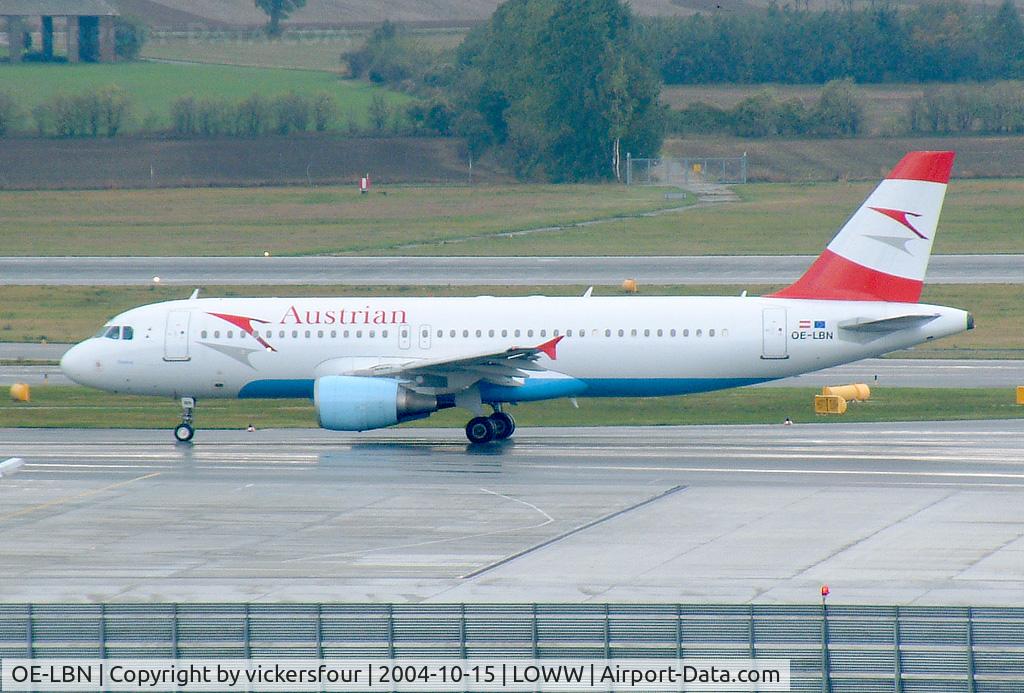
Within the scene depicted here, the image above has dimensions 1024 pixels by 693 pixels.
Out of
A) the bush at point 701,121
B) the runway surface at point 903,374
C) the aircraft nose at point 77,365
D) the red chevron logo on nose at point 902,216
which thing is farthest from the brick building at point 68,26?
the red chevron logo on nose at point 902,216

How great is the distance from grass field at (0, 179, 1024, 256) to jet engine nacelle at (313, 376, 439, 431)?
39.8 metres

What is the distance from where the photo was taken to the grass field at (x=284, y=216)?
264 feet

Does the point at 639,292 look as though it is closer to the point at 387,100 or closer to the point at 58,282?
the point at 58,282

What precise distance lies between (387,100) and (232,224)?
43.2 m

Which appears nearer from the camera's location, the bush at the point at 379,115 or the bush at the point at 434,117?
the bush at the point at 434,117

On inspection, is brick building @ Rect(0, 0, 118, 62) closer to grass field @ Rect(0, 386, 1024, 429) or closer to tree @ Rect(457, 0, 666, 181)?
tree @ Rect(457, 0, 666, 181)

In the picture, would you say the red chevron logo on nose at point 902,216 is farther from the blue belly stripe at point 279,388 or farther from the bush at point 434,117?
the bush at point 434,117

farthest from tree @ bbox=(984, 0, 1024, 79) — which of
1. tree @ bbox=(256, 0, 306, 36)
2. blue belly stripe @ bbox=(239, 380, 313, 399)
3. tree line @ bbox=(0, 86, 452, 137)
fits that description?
blue belly stripe @ bbox=(239, 380, 313, 399)

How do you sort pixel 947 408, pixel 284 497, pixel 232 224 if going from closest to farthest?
1. pixel 284 497
2. pixel 947 408
3. pixel 232 224

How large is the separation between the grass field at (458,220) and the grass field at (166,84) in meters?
22.8

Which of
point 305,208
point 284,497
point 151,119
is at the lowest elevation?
point 284,497

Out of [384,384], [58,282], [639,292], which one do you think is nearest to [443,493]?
[384,384]

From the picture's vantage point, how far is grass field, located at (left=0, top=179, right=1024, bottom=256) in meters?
77.3

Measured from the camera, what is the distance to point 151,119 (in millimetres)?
115188
